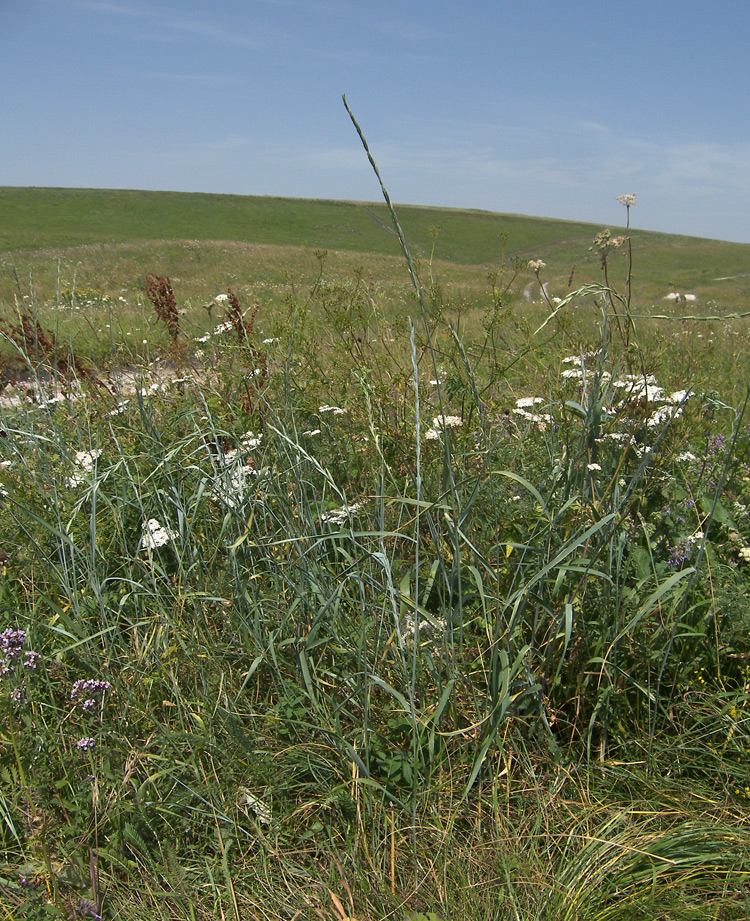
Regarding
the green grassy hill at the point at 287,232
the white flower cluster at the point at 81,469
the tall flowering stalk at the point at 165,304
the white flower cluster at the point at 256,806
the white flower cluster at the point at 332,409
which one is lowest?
the white flower cluster at the point at 256,806

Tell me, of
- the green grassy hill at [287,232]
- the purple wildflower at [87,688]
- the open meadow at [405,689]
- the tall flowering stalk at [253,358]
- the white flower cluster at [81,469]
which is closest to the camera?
the open meadow at [405,689]

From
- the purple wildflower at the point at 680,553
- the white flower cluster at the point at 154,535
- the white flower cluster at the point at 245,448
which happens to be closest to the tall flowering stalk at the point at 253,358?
the white flower cluster at the point at 245,448

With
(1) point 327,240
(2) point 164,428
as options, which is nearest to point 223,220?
(1) point 327,240

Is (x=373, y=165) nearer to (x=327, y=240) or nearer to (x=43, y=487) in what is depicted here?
(x=43, y=487)

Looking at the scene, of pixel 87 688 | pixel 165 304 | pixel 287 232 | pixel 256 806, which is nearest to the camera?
pixel 256 806

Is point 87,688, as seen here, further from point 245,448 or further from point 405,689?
point 245,448

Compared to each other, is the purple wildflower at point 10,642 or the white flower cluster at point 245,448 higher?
the white flower cluster at point 245,448

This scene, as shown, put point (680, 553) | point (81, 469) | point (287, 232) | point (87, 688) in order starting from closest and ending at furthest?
point (87, 688), point (680, 553), point (81, 469), point (287, 232)

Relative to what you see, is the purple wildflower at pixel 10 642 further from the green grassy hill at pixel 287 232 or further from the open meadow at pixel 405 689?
the green grassy hill at pixel 287 232

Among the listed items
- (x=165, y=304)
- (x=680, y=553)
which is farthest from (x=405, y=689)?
(x=165, y=304)

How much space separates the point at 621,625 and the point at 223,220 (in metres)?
59.1

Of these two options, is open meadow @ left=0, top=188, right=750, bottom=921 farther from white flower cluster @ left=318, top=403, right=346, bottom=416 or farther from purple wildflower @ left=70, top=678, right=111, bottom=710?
white flower cluster @ left=318, top=403, right=346, bottom=416

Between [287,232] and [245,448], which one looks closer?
[245,448]

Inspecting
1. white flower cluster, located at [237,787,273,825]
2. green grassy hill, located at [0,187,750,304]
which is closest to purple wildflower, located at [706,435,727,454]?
white flower cluster, located at [237,787,273,825]
